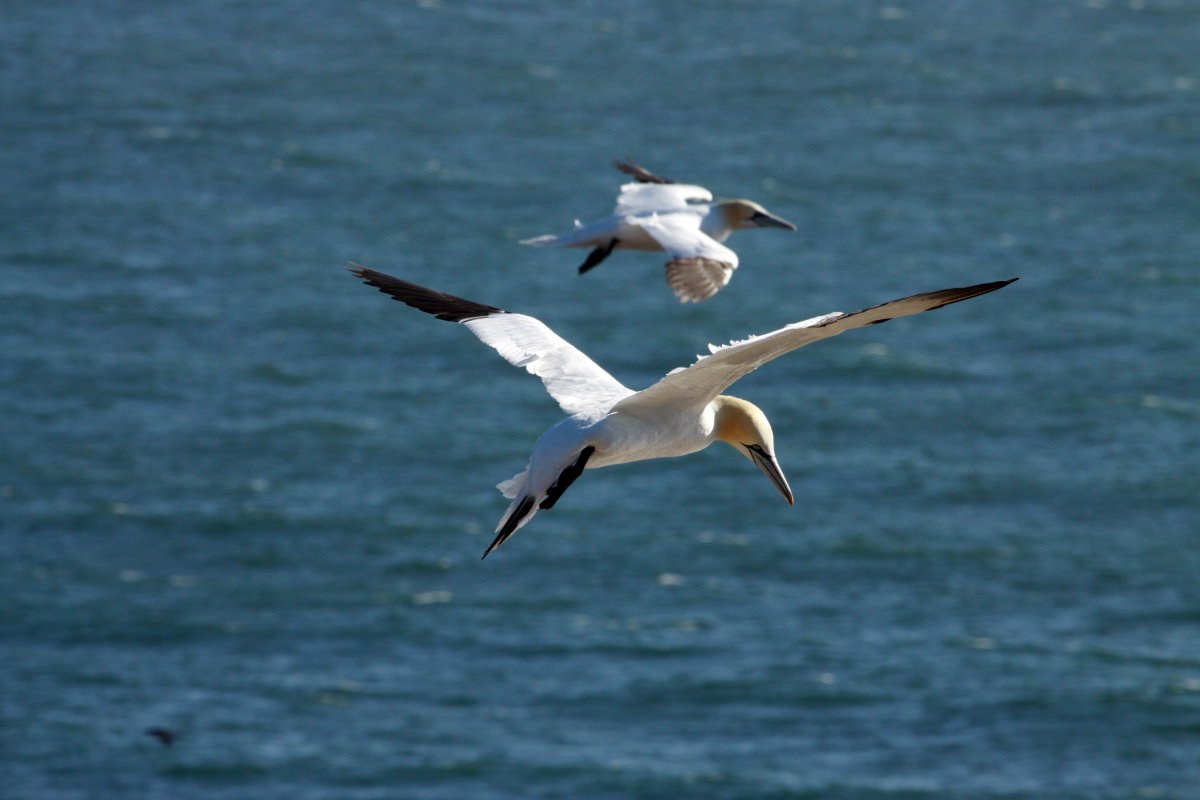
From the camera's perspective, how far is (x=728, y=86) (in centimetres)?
6900

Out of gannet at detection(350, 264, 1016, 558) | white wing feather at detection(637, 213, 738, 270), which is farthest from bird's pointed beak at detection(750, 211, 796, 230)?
gannet at detection(350, 264, 1016, 558)

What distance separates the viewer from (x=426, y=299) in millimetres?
11328

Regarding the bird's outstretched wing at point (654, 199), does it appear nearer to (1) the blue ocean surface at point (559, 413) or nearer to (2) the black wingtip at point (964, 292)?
(2) the black wingtip at point (964, 292)

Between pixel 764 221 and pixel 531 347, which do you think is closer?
pixel 531 347

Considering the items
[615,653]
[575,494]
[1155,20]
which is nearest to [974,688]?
[615,653]

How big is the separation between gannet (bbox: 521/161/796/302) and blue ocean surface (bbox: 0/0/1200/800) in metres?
23.1

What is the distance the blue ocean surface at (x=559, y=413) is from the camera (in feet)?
140

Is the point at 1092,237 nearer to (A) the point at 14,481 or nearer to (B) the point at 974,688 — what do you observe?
(B) the point at 974,688

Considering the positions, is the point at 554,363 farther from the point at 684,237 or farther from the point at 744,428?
the point at 684,237

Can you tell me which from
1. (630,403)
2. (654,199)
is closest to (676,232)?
(654,199)

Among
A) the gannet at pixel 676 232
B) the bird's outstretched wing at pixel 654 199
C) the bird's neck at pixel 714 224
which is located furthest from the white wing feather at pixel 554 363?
the bird's neck at pixel 714 224

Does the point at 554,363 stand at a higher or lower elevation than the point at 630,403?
lower

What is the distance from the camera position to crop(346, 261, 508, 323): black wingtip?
11.2 meters

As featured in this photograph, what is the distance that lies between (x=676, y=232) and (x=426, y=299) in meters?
5.84
